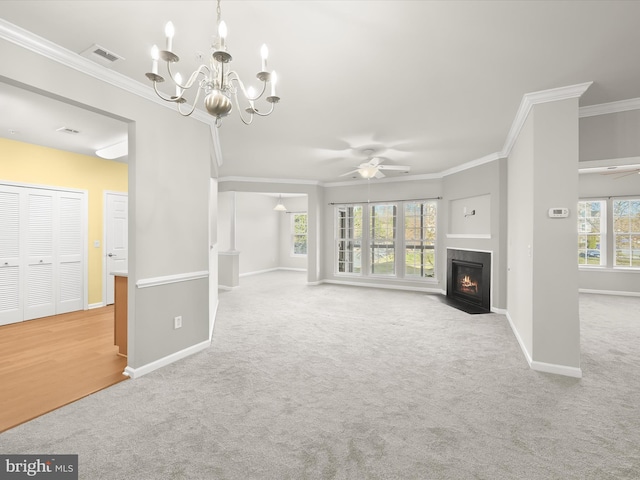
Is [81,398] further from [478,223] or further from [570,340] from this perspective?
[478,223]

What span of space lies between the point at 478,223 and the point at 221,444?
5.76m

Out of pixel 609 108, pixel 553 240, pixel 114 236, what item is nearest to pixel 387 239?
pixel 553 240

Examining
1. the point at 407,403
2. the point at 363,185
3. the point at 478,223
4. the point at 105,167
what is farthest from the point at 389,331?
the point at 105,167

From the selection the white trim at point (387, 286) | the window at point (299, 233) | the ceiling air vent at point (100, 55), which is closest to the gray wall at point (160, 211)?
the ceiling air vent at point (100, 55)

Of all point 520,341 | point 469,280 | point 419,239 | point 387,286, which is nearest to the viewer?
point 520,341

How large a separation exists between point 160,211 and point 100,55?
1.34 m

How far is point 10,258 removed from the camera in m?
4.51

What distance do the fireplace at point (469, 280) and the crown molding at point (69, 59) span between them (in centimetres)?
558

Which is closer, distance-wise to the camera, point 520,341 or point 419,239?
point 520,341

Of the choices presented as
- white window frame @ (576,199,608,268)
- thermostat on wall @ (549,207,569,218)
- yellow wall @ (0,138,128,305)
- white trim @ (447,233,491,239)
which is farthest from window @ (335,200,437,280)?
yellow wall @ (0,138,128,305)

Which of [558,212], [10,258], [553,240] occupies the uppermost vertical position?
[558,212]

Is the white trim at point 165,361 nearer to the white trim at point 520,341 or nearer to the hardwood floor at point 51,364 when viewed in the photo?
the hardwood floor at point 51,364

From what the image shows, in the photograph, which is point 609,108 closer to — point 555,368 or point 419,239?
point 555,368

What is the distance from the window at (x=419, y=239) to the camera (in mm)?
7250
